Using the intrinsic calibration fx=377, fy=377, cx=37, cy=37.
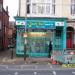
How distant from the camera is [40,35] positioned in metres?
42.0

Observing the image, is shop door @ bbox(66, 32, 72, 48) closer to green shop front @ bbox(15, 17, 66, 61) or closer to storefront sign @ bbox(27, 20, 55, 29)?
green shop front @ bbox(15, 17, 66, 61)

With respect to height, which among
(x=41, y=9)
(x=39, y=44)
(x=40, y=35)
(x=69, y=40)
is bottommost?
(x=39, y=44)

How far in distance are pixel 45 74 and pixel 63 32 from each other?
783 inches

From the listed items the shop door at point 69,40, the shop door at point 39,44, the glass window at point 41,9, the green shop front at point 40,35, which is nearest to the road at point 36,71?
the green shop front at point 40,35

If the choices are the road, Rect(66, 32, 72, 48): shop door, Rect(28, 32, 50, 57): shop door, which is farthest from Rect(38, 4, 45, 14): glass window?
the road

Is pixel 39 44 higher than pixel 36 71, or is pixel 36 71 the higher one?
pixel 39 44

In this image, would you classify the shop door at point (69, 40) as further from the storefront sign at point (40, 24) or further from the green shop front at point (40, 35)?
the storefront sign at point (40, 24)

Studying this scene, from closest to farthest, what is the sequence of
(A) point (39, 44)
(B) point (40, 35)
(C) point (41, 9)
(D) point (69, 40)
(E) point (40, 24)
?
1. (E) point (40, 24)
2. (B) point (40, 35)
3. (A) point (39, 44)
4. (C) point (41, 9)
5. (D) point (69, 40)

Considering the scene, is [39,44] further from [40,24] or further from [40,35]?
[40,24]

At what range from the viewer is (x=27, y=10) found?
42344 millimetres

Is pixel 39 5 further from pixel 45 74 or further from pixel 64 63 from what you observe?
pixel 45 74

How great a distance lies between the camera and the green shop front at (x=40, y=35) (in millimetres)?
40875

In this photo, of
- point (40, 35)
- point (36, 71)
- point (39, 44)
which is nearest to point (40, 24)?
Answer: point (40, 35)

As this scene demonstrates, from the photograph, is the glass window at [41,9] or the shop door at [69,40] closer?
the glass window at [41,9]
